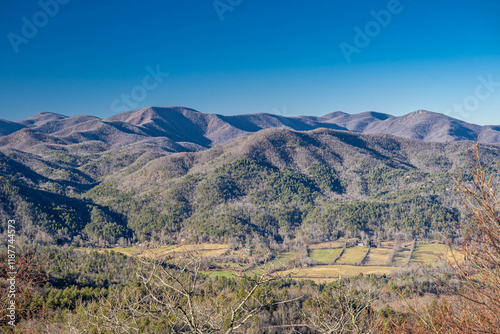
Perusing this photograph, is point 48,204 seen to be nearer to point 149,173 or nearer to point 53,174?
point 149,173

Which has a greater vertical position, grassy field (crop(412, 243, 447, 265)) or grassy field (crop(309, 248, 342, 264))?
grassy field (crop(309, 248, 342, 264))

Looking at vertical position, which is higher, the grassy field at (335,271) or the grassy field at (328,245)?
the grassy field at (335,271)

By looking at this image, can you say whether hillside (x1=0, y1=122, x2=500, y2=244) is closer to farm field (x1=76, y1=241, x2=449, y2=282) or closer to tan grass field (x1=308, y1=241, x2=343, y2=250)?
tan grass field (x1=308, y1=241, x2=343, y2=250)

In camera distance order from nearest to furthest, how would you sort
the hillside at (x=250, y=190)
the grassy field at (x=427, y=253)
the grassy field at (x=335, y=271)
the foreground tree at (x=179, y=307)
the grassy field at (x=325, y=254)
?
1. the foreground tree at (x=179, y=307)
2. the grassy field at (x=335, y=271)
3. the grassy field at (x=427, y=253)
4. the grassy field at (x=325, y=254)
5. the hillside at (x=250, y=190)

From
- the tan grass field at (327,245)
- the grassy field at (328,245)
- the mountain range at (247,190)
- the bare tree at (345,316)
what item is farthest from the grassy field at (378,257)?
the bare tree at (345,316)

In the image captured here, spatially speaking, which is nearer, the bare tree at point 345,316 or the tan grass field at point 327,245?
the bare tree at point 345,316

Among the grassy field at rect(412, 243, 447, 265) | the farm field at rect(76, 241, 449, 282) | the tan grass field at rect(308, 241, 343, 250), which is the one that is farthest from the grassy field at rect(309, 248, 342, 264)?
the grassy field at rect(412, 243, 447, 265)

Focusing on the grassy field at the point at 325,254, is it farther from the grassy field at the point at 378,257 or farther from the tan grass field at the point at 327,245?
the grassy field at the point at 378,257

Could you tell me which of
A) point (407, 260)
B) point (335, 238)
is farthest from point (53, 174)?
point (407, 260)
